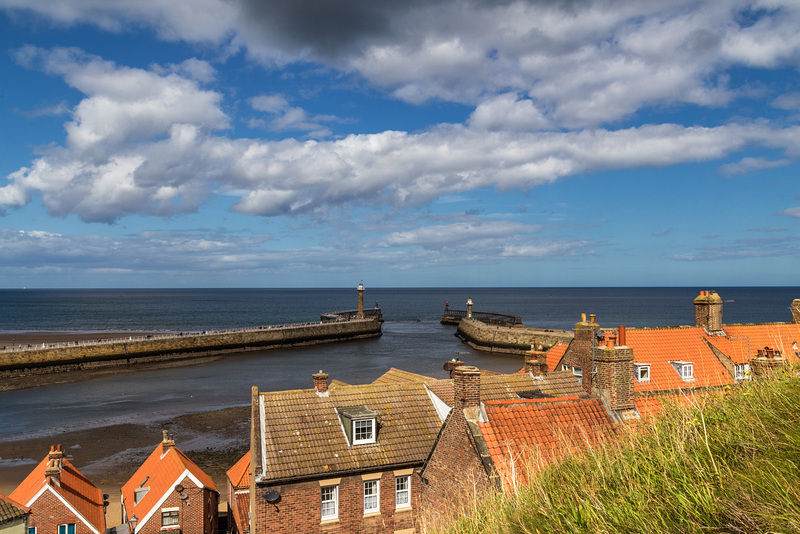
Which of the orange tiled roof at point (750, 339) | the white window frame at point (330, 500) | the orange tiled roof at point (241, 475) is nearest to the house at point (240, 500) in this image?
the orange tiled roof at point (241, 475)

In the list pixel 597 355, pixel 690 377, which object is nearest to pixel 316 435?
pixel 597 355

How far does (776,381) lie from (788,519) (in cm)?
296

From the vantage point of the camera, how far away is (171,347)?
70.8 meters

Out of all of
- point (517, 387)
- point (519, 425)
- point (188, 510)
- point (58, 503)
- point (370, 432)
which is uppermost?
point (519, 425)

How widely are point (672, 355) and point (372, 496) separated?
1714 cm

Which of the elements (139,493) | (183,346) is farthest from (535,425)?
(183,346)

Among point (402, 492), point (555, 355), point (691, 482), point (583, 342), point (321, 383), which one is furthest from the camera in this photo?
point (555, 355)

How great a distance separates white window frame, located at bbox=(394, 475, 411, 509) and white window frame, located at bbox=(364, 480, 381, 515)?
0.60 m

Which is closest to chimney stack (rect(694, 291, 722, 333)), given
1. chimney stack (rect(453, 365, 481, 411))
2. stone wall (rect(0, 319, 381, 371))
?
chimney stack (rect(453, 365, 481, 411))

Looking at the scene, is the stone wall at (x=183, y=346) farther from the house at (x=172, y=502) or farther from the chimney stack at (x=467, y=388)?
the chimney stack at (x=467, y=388)

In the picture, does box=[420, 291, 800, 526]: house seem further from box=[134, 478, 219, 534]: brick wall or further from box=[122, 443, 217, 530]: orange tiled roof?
box=[122, 443, 217, 530]: orange tiled roof

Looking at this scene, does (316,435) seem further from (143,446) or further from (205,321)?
(205,321)

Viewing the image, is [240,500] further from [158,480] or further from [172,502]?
[158,480]

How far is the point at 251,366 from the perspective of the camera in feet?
210
